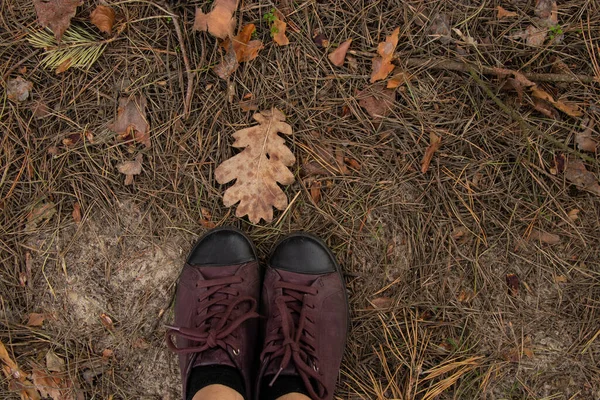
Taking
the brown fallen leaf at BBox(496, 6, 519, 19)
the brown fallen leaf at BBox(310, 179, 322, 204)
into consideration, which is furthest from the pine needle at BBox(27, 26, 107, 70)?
the brown fallen leaf at BBox(496, 6, 519, 19)

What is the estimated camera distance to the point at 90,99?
7.25ft

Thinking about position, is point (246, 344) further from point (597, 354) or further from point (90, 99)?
point (597, 354)

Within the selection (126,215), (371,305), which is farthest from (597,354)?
(126,215)

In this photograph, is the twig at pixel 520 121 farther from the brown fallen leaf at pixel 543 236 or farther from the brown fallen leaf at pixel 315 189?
the brown fallen leaf at pixel 315 189

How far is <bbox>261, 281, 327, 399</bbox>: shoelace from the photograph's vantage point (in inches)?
80.4

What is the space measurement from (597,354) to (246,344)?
1.92 metres

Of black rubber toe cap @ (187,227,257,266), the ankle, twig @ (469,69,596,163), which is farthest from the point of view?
black rubber toe cap @ (187,227,257,266)

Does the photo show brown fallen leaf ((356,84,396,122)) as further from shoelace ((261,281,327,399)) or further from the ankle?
the ankle

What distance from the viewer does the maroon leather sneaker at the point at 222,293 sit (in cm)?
215

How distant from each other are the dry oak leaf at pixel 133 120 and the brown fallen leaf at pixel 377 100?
1.17 metres

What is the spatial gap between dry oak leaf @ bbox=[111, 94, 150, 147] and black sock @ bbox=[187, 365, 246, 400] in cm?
123

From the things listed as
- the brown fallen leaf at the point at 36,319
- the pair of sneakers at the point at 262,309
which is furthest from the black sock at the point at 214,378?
the brown fallen leaf at the point at 36,319

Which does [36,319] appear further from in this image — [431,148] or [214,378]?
[431,148]

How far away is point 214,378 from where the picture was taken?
1.98m
